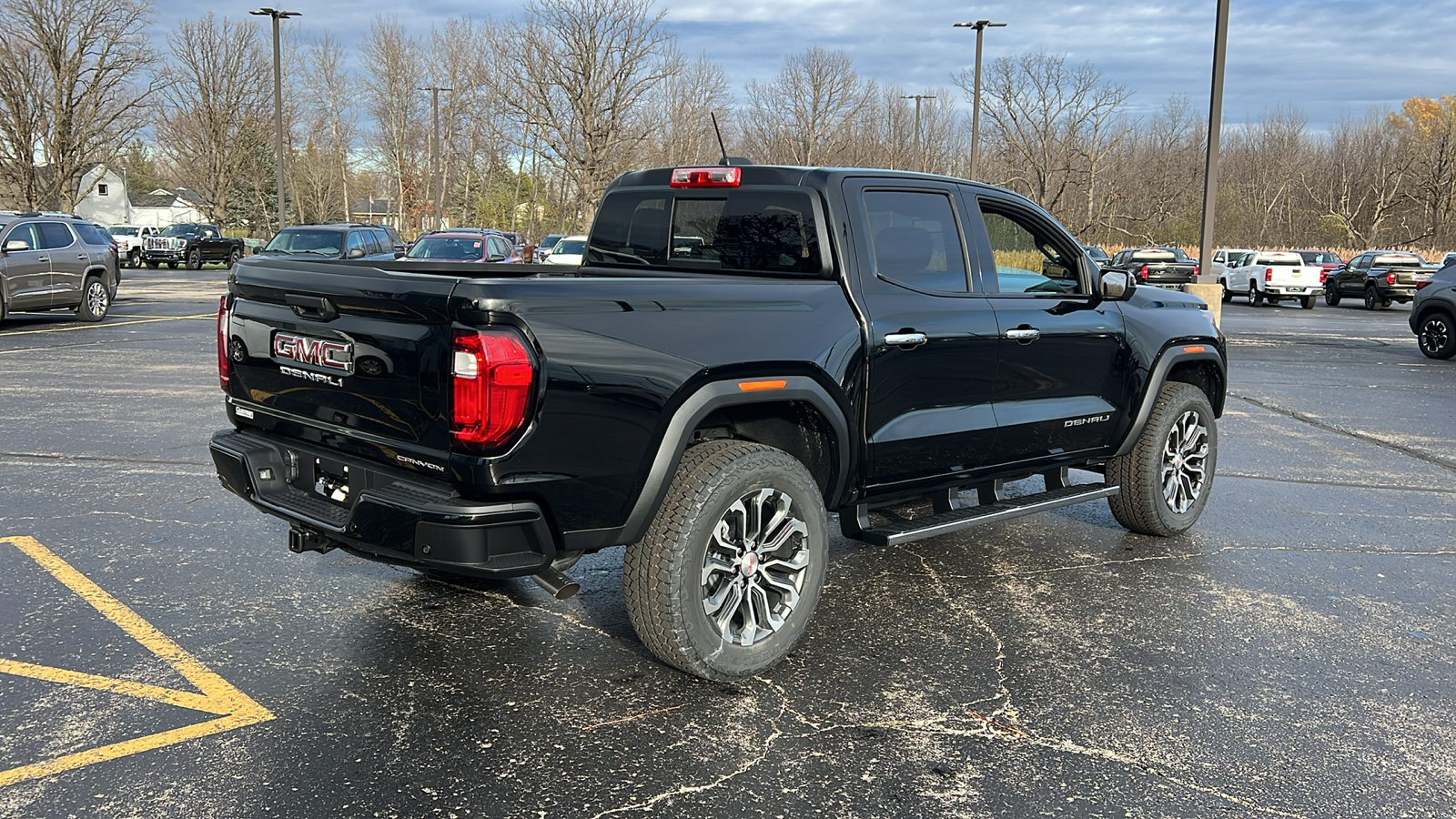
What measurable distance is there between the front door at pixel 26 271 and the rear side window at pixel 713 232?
15.8m

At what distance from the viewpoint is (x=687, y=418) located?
3.89 meters

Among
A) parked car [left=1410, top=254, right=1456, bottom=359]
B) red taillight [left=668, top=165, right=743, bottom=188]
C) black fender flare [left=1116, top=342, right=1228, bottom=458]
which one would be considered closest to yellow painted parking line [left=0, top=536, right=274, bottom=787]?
red taillight [left=668, top=165, right=743, bottom=188]

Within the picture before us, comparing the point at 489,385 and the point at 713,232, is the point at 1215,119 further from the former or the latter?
the point at 489,385

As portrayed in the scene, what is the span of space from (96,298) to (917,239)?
18768mm

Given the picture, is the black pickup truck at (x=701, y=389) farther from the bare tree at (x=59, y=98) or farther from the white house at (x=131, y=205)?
the white house at (x=131, y=205)

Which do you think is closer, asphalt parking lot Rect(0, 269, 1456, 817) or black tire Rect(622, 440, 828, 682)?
asphalt parking lot Rect(0, 269, 1456, 817)

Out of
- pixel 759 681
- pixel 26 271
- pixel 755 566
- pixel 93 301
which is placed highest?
Result: pixel 26 271

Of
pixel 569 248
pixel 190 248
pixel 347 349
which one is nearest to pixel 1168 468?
pixel 347 349

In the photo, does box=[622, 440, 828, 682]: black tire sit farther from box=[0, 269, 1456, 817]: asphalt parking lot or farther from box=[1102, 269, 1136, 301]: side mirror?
box=[1102, 269, 1136, 301]: side mirror

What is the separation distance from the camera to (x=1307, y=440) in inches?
384

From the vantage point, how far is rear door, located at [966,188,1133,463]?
5.25 meters

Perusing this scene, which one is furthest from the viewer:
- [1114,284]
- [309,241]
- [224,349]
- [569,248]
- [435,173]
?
[435,173]

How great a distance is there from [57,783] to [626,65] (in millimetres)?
47682

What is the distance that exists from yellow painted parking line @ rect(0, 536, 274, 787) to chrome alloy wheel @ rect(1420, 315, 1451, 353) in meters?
18.5
